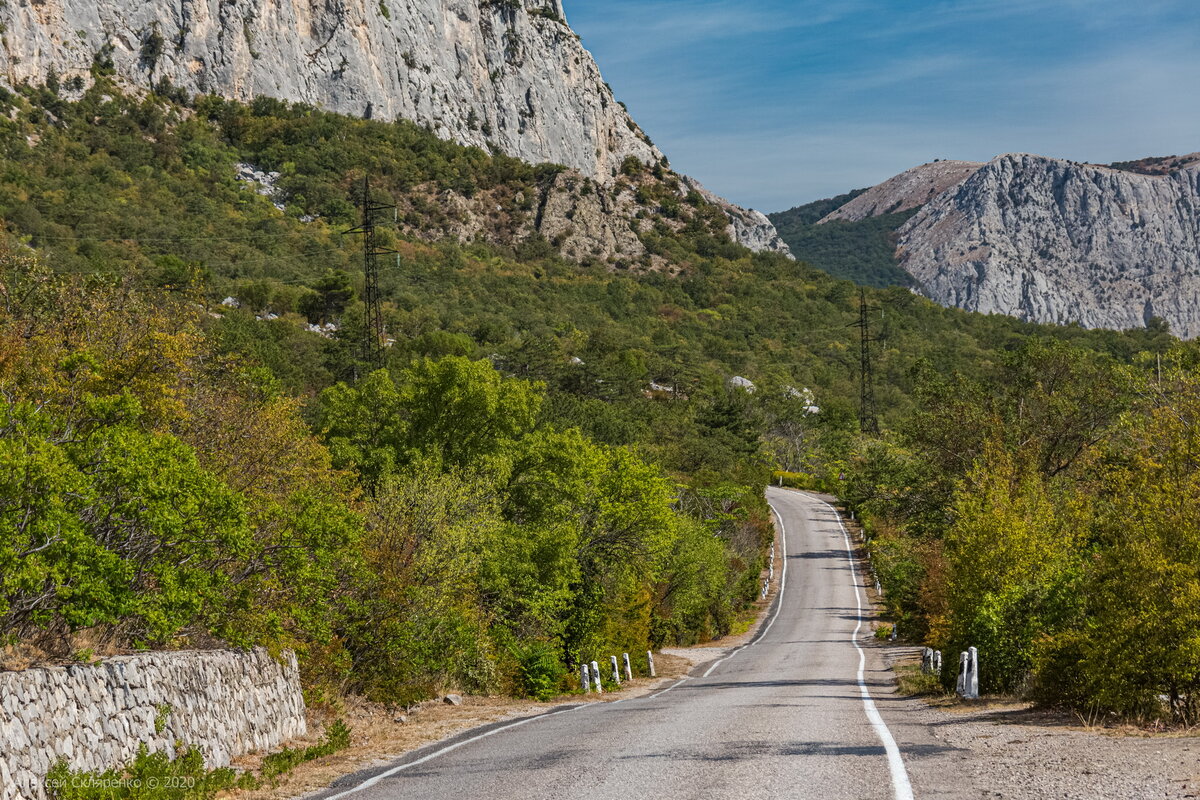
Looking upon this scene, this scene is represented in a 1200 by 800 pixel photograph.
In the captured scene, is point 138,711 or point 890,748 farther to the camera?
point 138,711

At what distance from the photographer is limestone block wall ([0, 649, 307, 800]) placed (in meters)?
9.41

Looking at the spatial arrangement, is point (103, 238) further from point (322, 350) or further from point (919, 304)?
point (919, 304)

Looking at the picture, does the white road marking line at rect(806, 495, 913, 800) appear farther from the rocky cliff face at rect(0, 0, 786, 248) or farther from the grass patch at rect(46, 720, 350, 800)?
the rocky cliff face at rect(0, 0, 786, 248)

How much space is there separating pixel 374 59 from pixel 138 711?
160m

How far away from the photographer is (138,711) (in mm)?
11375

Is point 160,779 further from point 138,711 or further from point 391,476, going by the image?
point 391,476

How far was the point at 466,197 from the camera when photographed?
150 m

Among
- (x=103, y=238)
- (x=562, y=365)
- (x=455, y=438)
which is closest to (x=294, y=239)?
(x=103, y=238)

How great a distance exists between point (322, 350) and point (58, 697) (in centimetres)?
5980

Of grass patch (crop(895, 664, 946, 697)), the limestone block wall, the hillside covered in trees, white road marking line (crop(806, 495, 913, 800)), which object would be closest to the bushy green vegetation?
the hillside covered in trees

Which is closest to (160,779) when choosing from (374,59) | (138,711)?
(138,711)

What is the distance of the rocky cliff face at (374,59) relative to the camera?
128 m

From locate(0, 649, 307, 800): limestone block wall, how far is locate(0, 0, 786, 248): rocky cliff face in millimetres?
121908

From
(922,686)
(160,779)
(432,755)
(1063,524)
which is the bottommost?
(922,686)
